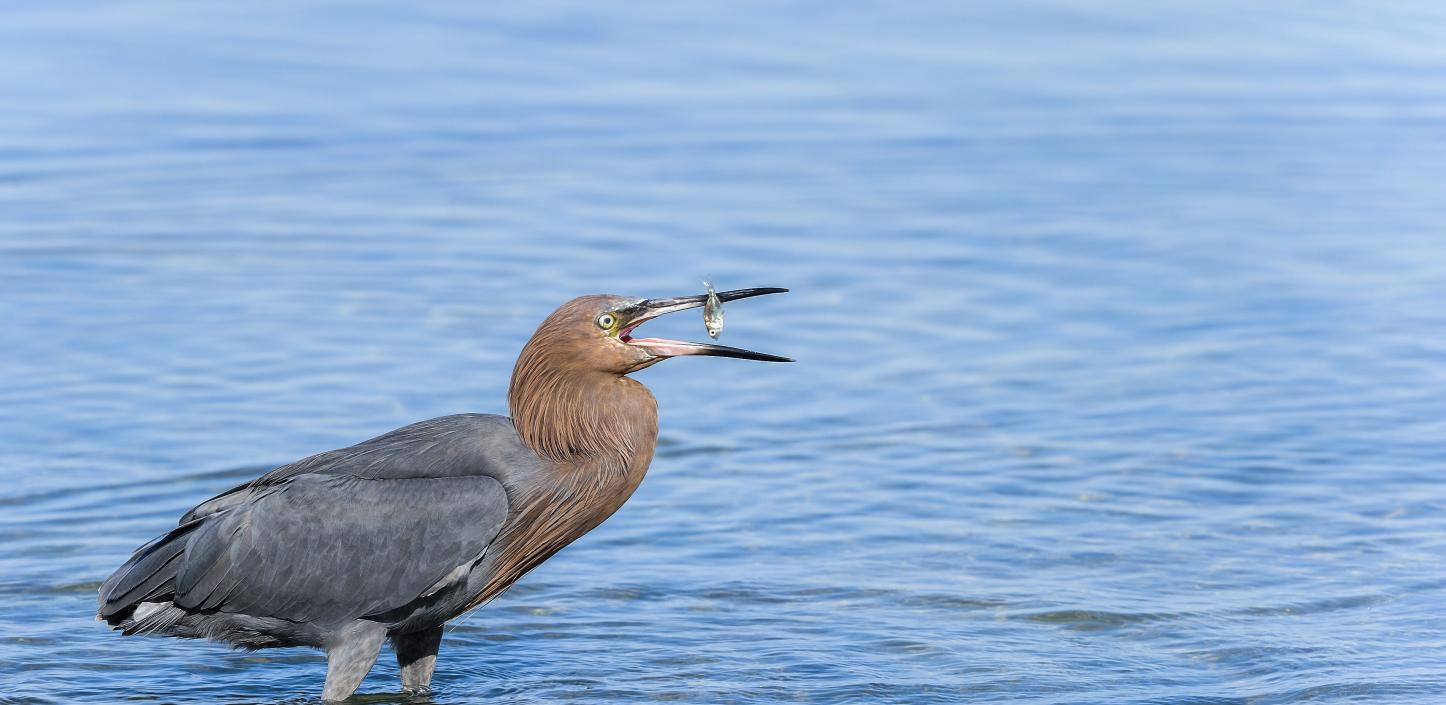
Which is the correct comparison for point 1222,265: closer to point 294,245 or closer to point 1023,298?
point 1023,298

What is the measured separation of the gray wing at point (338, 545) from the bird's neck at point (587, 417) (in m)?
0.29

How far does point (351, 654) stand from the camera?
24.9 ft

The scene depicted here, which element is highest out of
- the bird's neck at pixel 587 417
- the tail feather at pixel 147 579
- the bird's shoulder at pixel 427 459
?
the bird's neck at pixel 587 417

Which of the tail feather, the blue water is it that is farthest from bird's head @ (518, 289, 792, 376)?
the tail feather

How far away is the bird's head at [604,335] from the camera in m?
7.46

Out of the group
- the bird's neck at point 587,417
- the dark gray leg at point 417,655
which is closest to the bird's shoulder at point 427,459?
the bird's neck at point 587,417

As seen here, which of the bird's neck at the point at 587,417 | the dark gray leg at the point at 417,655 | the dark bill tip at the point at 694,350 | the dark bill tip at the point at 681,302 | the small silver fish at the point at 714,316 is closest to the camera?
the dark bill tip at the point at 694,350

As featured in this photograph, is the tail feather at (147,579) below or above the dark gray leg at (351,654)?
above

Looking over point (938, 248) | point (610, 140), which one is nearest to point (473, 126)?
point (610, 140)

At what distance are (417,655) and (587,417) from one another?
1.26 m

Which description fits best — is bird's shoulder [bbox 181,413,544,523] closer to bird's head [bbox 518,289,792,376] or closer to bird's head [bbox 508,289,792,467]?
bird's head [bbox 508,289,792,467]

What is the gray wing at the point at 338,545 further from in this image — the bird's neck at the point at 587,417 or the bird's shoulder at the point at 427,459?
the bird's neck at the point at 587,417

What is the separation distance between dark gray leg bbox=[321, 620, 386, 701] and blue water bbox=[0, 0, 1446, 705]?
54 cm

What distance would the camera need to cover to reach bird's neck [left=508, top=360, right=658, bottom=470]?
24.8 feet
